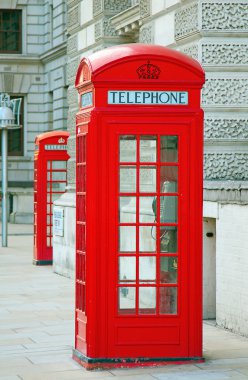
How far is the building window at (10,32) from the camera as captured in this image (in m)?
43.0

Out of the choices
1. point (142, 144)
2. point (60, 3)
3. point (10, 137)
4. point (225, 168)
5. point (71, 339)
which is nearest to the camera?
point (142, 144)

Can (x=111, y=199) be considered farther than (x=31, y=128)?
No

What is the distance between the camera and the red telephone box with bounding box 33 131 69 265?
19062 millimetres

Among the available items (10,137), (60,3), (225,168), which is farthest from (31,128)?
(225,168)

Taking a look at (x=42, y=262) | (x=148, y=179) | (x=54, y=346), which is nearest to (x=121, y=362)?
(x=54, y=346)

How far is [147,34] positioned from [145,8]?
1.23 feet

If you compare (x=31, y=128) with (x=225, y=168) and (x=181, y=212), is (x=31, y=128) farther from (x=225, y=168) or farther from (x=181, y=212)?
(x=181, y=212)

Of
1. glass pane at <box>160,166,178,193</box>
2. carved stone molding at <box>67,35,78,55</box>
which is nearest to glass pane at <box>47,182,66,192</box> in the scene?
carved stone molding at <box>67,35,78,55</box>

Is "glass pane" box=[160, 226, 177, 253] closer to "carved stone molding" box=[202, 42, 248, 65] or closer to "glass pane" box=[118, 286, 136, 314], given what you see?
"glass pane" box=[118, 286, 136, 314]

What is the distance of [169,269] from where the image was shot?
28.9 ft

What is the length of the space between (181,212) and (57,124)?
101 ft

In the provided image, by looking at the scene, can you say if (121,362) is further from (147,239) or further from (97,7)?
(97,7)

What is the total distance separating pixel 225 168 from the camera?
12.0 meters

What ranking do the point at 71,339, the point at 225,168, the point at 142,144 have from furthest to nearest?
1. the point at 225,168
2. the point at 71,339
3. the point at 142,144
